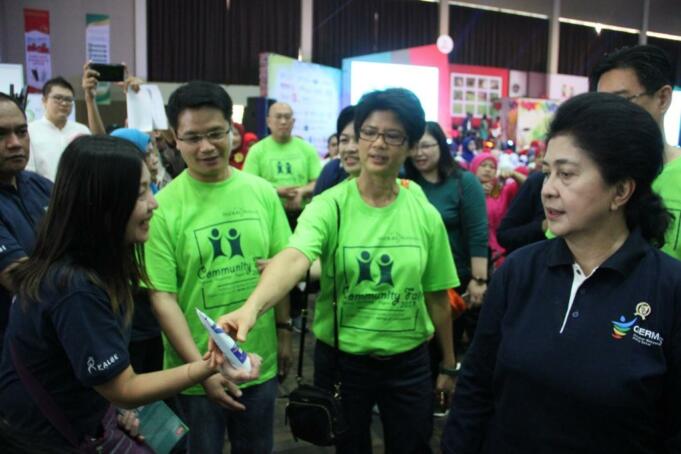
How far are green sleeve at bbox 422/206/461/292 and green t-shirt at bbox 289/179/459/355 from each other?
5cm

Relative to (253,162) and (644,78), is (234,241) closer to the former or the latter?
(644,78)

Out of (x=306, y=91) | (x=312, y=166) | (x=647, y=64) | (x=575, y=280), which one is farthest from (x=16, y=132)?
(x=306, y=91)

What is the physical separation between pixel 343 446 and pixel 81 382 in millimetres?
960

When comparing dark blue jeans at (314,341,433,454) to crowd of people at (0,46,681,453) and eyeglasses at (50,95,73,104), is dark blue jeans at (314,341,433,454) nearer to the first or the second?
crowd of people at (0,46,681,453)

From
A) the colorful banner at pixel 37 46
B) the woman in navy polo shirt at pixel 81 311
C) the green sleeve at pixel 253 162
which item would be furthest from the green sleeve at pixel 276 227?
the colorful banner at pixel 37 46

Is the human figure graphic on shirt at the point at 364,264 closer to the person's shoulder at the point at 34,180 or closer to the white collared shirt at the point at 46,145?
the person's shoulder at the point at 34,180

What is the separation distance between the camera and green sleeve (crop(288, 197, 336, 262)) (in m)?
1.70

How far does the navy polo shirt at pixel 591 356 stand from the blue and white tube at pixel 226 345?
558 millimetres

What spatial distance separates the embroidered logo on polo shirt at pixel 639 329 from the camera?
111 centimetres

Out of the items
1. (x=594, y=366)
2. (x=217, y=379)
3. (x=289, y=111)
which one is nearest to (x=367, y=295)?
(x=217, y=379)

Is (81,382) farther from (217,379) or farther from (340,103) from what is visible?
(340,103)

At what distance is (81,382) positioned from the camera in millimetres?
1220

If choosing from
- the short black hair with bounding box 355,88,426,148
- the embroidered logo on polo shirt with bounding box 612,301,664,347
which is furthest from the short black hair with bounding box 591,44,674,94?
the embroidered logo on polo shirt with bounding box 612,301,664,347

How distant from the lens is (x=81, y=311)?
1173 millimetres
